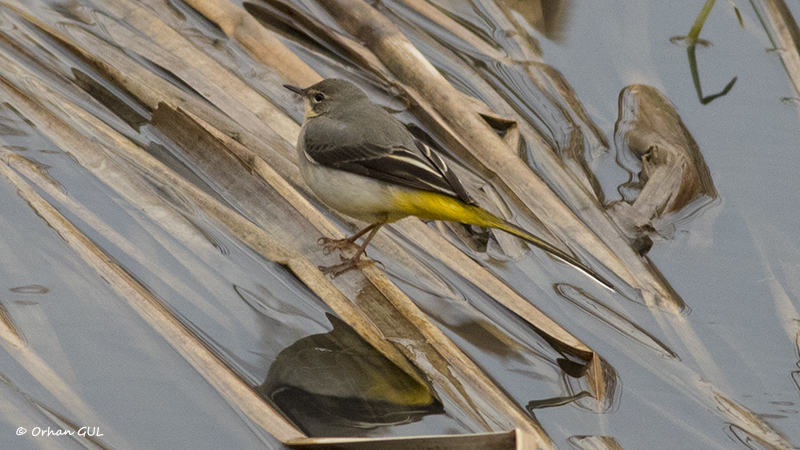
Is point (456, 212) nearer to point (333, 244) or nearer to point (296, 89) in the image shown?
point (333, 244)

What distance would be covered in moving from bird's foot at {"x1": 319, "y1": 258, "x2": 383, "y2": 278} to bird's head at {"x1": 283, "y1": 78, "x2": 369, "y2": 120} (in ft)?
3.30

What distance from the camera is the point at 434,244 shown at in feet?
13.8

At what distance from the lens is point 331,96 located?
4562 millimetres

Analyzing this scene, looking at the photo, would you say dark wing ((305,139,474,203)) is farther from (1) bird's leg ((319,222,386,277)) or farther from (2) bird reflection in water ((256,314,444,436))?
(2) bird reflection in water ((256,314,444,436))

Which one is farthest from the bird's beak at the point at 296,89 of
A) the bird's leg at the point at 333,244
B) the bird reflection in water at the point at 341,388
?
the bird reflection in water at the point at 341,388

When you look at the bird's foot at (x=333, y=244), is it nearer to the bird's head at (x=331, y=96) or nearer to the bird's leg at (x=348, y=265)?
the bird's leg at (x=348, y=265)

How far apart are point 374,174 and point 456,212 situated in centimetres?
56

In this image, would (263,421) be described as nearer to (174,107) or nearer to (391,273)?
(391,273)

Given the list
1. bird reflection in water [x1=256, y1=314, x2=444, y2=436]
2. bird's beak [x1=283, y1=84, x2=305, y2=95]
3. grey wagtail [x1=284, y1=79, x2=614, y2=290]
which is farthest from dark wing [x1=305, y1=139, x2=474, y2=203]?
bird reflection in water [x1=256, y1=314, x2=444, y2=436]

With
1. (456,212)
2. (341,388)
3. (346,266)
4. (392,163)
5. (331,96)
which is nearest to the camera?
(341,388)

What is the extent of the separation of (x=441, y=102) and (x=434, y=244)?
1120mm

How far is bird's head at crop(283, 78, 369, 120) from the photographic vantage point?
454 centimetres

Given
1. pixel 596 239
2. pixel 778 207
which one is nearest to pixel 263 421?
pixel 596 239

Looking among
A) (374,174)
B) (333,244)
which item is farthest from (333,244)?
(374,174)
